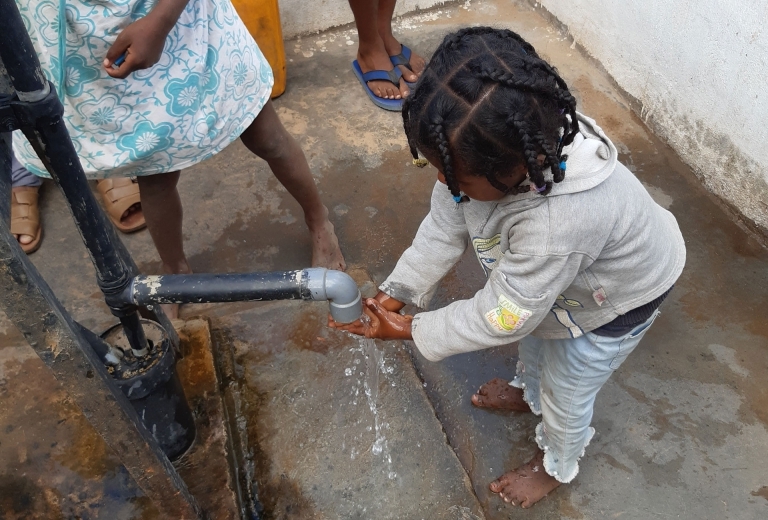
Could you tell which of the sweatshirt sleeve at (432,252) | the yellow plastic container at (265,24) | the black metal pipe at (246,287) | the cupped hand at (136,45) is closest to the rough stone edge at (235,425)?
the sweatshirt sleeve at (432,252)

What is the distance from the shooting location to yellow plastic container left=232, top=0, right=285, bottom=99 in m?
2.85

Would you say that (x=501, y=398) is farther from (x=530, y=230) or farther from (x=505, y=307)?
(x=530, y=230)

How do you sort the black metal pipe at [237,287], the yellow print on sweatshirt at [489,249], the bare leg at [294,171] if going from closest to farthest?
the black metal pipe at [237,287]
the yellow print on sweatshirt at [489,249]
the bare leg at [294,171]

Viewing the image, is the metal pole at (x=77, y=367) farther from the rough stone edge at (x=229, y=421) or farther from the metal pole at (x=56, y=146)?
the rough stone edge at (x=229, y=421)

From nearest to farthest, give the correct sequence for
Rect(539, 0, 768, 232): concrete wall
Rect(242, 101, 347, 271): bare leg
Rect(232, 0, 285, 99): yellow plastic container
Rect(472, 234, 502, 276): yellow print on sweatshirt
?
Rect(472, 234, 502, 276): yellow print on sweatshirt < Rect(242, 101, 347, 271): bare leg < Rect(539, 0, 768, 232): concrete wall < Rect(232, 0, 285, 99): yellow plastic container

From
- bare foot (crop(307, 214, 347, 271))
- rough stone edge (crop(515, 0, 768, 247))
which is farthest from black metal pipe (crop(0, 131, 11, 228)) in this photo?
rough stone edge (crop(515, 0, 768, 247))

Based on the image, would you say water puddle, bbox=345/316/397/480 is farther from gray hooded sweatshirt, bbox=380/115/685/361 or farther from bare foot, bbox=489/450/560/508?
gray hooded sweatshirt, bbox=380/115/685/361

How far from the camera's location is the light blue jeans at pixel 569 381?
144 centimetres

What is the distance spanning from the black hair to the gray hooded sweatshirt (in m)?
0.08

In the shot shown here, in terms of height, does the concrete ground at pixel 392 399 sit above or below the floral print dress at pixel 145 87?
below

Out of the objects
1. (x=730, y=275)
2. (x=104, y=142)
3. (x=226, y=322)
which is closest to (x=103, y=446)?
(x=226, y=322)

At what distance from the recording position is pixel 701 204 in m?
2.61

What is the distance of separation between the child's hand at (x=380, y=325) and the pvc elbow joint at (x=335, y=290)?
24 cm

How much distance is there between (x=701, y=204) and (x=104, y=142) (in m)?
2.29
